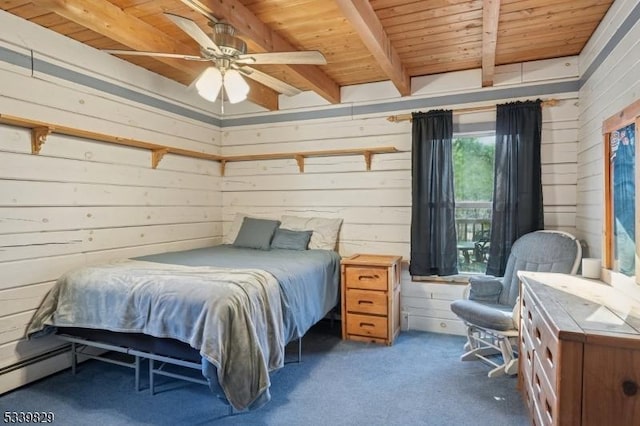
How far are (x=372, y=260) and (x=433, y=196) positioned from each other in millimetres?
808

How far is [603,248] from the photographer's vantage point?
220 centimetres

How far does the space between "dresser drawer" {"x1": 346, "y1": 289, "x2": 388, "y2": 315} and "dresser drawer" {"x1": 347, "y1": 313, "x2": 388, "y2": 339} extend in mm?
53

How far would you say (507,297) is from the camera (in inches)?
112

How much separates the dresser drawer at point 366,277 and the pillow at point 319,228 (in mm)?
457

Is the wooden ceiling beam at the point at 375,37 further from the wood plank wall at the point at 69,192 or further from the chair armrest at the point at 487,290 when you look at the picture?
the wood plank wall at the point at 69,192

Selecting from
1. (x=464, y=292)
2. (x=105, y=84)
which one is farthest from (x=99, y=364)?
(x=464, y=292)

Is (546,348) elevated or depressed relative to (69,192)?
depressed

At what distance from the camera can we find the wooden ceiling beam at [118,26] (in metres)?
2.11

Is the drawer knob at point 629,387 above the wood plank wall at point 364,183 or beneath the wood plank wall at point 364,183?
beneath

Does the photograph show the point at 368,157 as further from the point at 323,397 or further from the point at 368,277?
the point at 323,397

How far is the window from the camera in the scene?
3357mm

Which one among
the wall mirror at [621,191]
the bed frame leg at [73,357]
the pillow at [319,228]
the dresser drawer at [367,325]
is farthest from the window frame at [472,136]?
the bed frame leg at [73,357]

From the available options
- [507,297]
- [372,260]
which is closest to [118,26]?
[372,260]

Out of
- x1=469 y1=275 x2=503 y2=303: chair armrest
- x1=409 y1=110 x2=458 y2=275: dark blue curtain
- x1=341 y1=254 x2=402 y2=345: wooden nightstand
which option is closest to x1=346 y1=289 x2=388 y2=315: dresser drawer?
x1=341 y1=254 x2=402 y2=345: wooden nightstand
